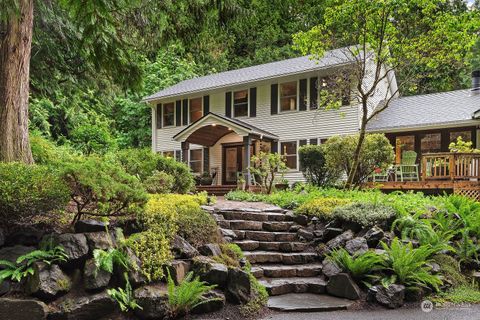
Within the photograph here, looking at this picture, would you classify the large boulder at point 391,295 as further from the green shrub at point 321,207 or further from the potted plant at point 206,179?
the potted plant at point 206,179

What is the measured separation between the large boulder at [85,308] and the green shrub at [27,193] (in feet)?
3.70

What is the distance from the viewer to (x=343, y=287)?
6191mm

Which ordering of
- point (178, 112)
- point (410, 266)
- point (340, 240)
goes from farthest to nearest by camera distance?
point (178, 112) < point (340, 240) < point (410, 266)

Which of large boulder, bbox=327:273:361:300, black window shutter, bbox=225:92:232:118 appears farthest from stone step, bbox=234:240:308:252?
black window shutter, bbox=225:92:232:118

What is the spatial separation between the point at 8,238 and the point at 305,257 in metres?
4.49

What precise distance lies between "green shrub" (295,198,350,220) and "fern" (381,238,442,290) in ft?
6.13

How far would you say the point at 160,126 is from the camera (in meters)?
23.6

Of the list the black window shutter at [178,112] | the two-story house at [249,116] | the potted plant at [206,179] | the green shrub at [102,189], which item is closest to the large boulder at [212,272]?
the green shrub at [102,189]

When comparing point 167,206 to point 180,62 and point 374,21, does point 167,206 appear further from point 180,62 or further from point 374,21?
point 180,62

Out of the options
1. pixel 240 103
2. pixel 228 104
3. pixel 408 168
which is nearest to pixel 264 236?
pixel 408 168

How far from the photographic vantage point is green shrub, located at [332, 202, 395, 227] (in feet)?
25.1

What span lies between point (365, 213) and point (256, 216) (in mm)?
2085

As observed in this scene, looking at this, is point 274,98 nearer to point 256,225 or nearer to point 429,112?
point 429,112

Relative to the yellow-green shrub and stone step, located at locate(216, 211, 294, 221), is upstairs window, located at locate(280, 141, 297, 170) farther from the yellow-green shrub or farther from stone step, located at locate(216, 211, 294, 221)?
the yellow-green shrub
